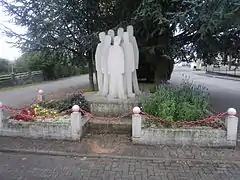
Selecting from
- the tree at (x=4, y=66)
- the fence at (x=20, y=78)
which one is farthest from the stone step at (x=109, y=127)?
the tree at (x=4, y=66)

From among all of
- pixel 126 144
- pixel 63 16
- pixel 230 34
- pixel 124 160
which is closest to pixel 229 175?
pixel 124 160

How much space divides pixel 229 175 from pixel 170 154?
1219mm

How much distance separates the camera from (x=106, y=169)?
4523mm

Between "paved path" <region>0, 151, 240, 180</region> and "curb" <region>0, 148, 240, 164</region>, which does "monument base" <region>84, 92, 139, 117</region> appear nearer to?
"curb" <region>0, 148, 240, 164</region>

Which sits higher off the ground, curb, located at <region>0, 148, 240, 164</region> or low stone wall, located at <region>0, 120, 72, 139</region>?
low stone wall, located at <region>0, 120, 72, 139</region>

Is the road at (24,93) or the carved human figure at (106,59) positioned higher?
the carved human figure at (106,59)

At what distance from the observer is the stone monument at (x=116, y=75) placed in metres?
7.23

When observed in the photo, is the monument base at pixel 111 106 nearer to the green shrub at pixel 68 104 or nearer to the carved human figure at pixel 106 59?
the green shrub at pixel 68 104

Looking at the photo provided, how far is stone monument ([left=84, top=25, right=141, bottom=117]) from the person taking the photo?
23.7 ft

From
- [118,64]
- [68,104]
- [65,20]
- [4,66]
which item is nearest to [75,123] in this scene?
[68,104]

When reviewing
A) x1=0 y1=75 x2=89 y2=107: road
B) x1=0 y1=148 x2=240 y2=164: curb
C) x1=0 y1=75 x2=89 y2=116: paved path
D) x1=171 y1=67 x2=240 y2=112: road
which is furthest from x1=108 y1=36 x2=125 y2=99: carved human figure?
x1=0 y1=75 x2=89 y2=107: road

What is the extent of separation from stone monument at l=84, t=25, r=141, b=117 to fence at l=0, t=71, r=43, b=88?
13.6 m

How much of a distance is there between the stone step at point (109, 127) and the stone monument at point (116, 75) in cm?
67

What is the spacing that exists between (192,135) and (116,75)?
2.95 m
